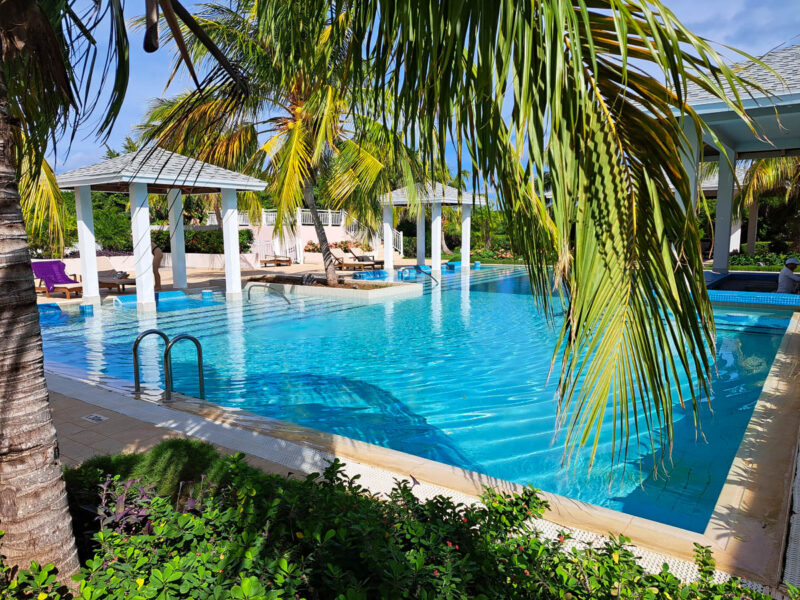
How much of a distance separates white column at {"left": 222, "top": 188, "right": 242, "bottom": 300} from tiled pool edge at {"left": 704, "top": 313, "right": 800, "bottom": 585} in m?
A: 14.2

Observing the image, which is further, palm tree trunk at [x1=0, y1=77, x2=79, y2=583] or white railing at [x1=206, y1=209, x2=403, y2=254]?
white railing at [x1=206, y1=209, x2=403, y2=254]

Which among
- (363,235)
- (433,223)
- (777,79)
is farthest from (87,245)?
(363,235)

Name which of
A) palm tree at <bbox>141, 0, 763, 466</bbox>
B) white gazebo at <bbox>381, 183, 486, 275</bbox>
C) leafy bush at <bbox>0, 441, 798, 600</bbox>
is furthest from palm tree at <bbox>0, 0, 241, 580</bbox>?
white gazebo at <bbox>381, 183, 486, 275</bbox>

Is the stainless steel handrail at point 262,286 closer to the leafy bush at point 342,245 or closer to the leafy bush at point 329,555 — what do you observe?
the leafy bush at point 342,245

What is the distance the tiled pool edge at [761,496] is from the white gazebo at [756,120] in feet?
8.30

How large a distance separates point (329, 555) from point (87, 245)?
15003 mm

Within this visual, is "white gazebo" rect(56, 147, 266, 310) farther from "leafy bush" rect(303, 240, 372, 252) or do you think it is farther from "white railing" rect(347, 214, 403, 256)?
"white railing" rect(347, 214, 403, 256)

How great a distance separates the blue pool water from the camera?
5.68 metres

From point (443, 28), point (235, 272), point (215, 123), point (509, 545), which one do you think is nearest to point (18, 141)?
point (215, 123)

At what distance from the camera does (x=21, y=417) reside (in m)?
2.30

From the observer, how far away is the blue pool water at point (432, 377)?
5.68 meters

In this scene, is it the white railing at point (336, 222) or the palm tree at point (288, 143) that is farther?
the white railing at point (336, 222)

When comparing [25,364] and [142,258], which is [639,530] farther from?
[142,258]

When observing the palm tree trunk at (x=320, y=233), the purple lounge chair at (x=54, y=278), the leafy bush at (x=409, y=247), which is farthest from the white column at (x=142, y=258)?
the leafy bush at (x=409, y=247)
